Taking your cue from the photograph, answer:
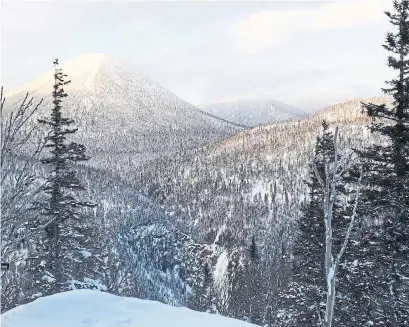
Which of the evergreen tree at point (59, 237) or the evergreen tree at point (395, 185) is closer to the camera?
the evergreen tree at point (395, 185)

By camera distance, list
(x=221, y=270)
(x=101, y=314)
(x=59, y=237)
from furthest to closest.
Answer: (x=221, y=270), (x=59, y=237), (x=101, y=314)

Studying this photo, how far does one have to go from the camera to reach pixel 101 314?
9.21 meters

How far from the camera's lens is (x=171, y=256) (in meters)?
130

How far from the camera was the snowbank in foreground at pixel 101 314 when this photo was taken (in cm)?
870

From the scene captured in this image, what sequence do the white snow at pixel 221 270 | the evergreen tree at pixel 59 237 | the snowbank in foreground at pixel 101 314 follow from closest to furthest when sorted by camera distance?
the snowbank in foreground at pixel 101 314 → the evergreen tree at pixel 59 237 → the white snow at pixel 221 270

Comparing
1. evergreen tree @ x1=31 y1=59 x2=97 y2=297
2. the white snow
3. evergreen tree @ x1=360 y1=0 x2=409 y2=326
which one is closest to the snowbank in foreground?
evergreen tree @ x1=360 y1=0 x2=409 y2=326

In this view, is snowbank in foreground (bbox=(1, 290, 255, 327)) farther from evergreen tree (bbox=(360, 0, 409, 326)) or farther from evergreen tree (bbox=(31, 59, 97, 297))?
evergreen tree (bbox=(31, 59, 97, 297))

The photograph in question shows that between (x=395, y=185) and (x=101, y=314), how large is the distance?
983 cm

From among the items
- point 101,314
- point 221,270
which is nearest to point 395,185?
point 101,314

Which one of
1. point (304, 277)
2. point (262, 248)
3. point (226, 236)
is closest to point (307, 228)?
point (304, 277)

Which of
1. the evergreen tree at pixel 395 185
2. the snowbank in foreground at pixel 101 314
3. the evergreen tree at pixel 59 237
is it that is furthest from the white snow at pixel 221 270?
the snowbank in foreground at pixel 101 314

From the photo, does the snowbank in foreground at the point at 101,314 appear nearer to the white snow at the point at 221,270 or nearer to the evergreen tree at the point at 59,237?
the evergreen tree at the point at 59,237

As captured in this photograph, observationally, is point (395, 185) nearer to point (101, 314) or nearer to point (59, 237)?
point (101, 314)

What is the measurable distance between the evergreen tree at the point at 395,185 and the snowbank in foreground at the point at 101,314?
24.9 ft
